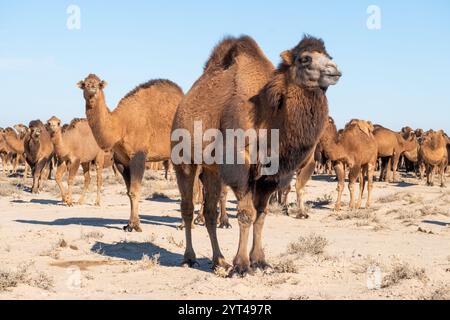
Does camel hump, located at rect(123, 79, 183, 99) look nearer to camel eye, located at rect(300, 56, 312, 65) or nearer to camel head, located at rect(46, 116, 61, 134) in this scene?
camel head, located at rect(46, 116, 61, 134)

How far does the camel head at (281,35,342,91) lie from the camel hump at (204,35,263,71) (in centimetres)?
108

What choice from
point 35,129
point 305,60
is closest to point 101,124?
point 305,60

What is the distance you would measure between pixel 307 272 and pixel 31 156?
19.0m

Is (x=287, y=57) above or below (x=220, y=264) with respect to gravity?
above

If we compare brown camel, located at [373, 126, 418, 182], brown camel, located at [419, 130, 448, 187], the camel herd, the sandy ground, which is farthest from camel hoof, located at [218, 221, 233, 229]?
brown camel, located at [373, 126, 418, 182]

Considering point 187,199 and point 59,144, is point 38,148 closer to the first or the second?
point 59,144

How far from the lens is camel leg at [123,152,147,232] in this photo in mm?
12797

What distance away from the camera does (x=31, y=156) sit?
25.1m

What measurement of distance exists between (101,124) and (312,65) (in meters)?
6.66

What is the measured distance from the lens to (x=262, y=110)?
7.67 m

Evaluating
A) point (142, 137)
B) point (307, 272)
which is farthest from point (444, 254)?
point (142, 137)

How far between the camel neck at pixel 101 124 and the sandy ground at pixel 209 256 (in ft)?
5.77

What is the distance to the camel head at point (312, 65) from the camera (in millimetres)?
7277

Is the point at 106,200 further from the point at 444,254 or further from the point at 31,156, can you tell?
the point at 444,254
